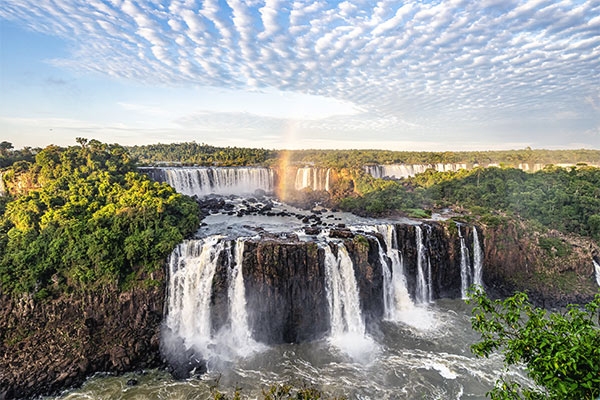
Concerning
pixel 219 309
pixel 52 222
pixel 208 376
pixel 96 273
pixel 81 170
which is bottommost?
pixel 208 376

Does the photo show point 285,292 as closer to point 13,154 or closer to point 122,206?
point 122,206

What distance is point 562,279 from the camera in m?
23.5

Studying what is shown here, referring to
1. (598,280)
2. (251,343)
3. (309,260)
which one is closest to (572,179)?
(598,280)

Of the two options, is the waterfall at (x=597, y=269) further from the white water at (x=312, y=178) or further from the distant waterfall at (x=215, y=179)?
the distant waterfall at (x=215, y=179)

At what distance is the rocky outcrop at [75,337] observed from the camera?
46.4ft

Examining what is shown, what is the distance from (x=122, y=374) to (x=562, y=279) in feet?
89.7

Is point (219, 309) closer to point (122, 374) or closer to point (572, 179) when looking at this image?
point (122, 374)

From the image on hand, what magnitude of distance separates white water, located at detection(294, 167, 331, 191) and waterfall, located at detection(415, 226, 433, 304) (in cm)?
2205

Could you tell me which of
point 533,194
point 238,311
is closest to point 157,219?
point 238,311

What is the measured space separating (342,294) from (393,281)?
13.3 feet

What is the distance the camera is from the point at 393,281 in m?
20.6

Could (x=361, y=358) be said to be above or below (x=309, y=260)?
below

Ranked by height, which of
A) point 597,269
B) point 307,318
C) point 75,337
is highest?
point 597,269

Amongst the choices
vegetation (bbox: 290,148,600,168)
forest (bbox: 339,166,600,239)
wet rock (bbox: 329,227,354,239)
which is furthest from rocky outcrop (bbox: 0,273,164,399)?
vegetation (bbox: 290,148,600,168)
